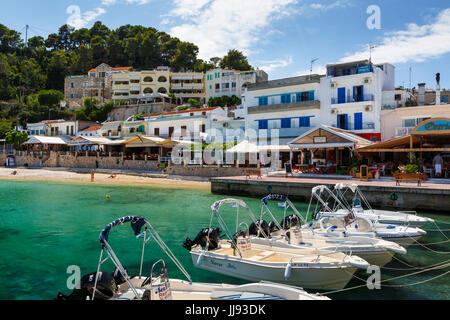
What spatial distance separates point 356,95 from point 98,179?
101ft

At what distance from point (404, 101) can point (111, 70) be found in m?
73.7

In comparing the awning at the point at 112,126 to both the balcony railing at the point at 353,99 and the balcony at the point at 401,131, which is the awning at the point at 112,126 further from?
the balcony at the point at 401,131

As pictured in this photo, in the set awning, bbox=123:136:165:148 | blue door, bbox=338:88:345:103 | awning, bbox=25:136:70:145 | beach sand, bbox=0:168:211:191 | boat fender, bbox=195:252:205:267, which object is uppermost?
blue door, bbox=338:88:345:103

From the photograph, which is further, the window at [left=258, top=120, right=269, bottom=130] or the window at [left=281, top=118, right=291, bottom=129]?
the window at [left=258, top=120, right=269, bottom=130]

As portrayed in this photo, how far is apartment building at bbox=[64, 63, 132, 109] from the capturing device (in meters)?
85.2

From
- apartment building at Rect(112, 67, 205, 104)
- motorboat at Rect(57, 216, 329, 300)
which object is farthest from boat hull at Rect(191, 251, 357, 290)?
apartment building at Rect(112, 67, 205, 104)

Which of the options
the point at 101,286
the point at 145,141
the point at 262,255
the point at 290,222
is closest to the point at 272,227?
the point at 290,222

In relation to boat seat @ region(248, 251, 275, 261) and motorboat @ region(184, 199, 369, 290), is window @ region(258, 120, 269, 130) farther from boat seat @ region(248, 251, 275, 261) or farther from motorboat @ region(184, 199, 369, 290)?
boat seat @ region(248, 251, 275, 261)

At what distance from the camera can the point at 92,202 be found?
24875 millimetres

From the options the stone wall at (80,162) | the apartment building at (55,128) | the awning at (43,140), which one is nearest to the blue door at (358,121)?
the stone wall at (80,162)

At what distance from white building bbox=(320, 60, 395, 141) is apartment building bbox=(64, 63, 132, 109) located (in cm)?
6120

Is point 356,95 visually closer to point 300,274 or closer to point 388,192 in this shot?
point 388,192
